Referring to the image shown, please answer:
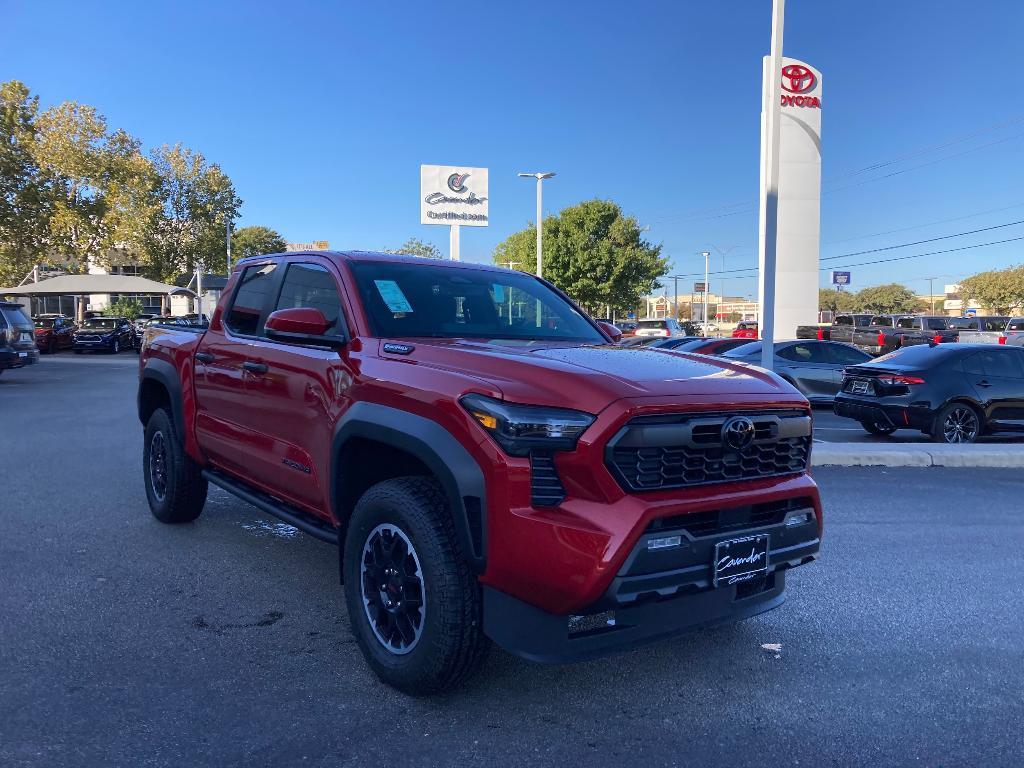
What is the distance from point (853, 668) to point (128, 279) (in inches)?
1617

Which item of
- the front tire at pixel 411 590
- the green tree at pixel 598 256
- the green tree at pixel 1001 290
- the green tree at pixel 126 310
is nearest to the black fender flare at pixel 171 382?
the front tire at pixel 411 590

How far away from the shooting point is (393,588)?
333cm

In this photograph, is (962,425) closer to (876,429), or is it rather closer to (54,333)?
(876,429)

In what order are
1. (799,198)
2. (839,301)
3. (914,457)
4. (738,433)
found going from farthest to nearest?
(839,301), (799,198), (914,457), (738,433)

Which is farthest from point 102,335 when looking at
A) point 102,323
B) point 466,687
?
point 466,687

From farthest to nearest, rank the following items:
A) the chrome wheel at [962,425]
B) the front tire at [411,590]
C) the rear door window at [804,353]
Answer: the rear door window at [804,353] → the chrome wheel at [962,425] → the front tire at [411,590]

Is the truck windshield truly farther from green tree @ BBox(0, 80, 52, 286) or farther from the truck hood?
green tree @ BBox(0, 80, 52, 286)

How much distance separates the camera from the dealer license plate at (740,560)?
9.82 feet

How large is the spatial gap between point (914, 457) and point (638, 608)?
748 cm

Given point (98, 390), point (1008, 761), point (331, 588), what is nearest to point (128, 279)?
point (98, 390)

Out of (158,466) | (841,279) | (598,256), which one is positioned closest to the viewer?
(158,466)

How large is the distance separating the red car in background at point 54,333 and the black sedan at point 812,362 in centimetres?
3042

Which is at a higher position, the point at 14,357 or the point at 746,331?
the point at 746,331

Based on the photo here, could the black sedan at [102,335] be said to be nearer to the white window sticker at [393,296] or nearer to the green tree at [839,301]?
the white window sticker at [393,296]
